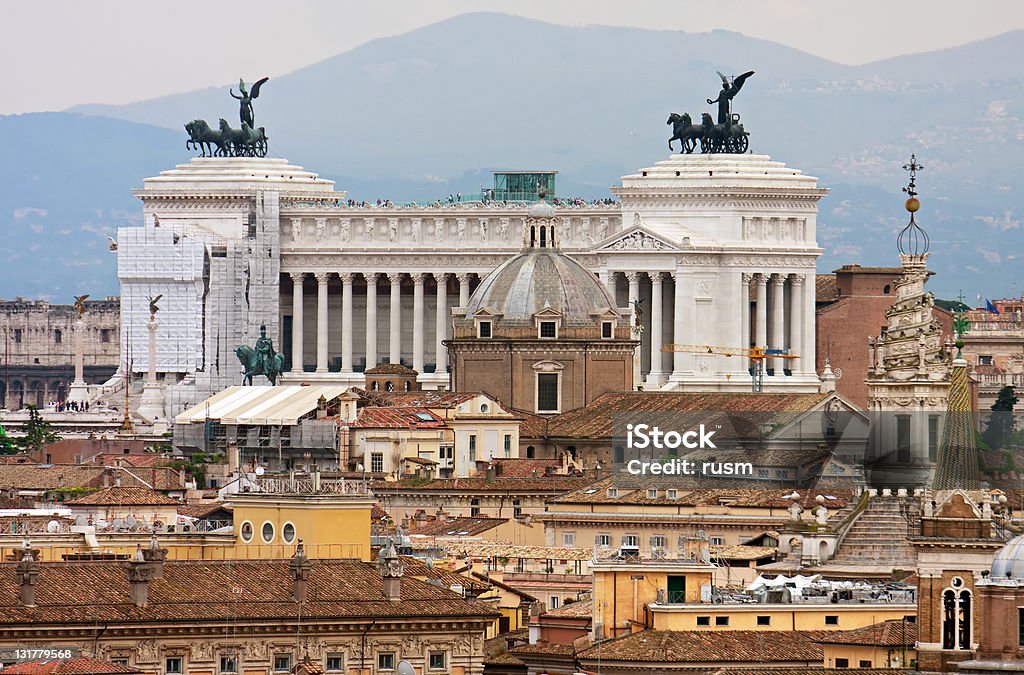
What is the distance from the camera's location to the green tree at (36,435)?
156 meters

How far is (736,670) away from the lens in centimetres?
6150

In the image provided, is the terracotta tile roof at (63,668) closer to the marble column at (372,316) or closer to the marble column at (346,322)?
the marble column at (372,316)

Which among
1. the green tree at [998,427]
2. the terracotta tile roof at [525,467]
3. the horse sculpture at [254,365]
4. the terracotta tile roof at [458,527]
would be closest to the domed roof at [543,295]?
the terracotta tile roof at [525,467]

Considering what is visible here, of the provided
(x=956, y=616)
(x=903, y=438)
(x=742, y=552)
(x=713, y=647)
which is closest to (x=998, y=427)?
(x=903, y=438)

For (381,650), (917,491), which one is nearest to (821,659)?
(381,650)

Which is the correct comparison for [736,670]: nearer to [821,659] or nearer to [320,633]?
[821,659]

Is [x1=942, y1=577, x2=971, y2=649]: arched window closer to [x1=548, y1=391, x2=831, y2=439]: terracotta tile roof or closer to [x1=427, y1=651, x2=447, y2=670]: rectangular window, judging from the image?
[x1=427, y1=651, x2=447, y2=670]: rectangular window

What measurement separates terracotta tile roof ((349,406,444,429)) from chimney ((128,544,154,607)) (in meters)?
57.9

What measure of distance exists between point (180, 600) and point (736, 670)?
31.3ft

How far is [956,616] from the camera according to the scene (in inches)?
2104

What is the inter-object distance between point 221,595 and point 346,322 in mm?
128436

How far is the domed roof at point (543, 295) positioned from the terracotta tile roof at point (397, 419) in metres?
5.84

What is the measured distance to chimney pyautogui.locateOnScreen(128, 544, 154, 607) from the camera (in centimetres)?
6525

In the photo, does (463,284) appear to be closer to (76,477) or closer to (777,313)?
(777,313)
